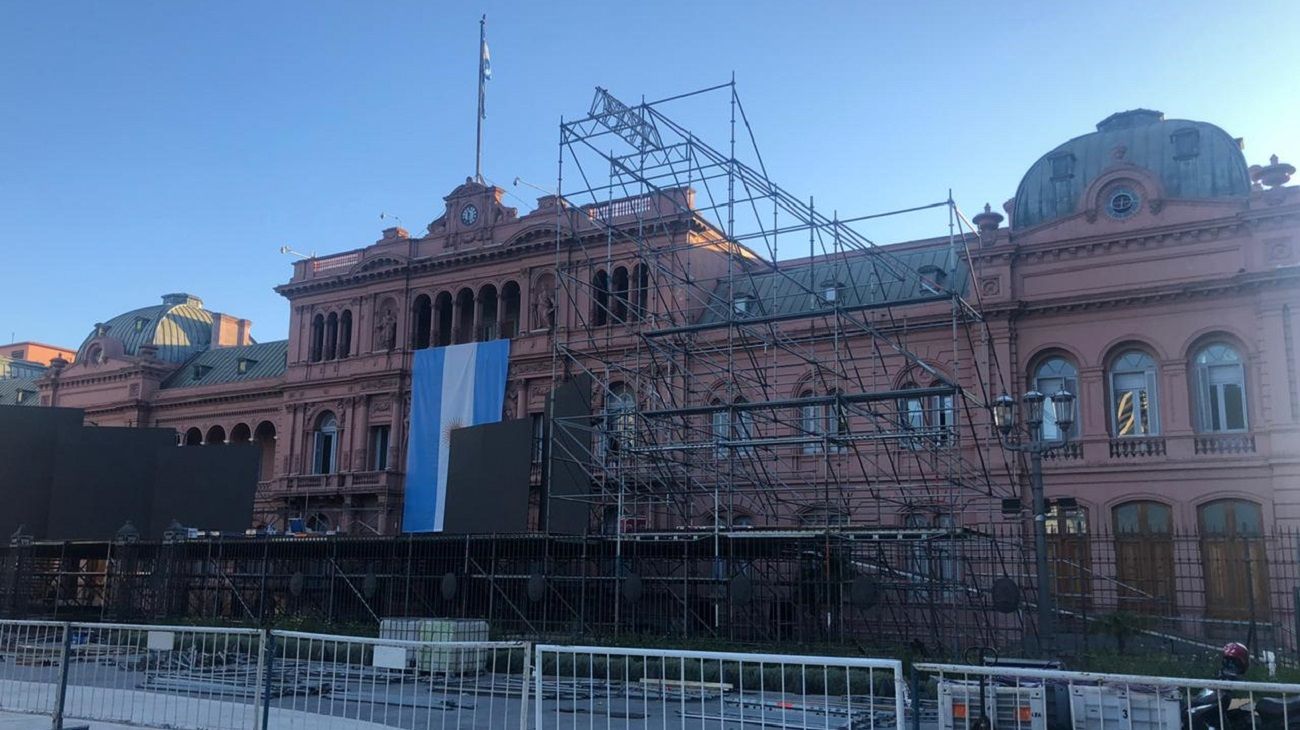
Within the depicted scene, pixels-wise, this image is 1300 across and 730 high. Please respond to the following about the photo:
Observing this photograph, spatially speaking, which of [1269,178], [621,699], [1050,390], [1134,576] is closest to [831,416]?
[1050,390]

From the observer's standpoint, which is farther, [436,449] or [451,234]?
[451,234]

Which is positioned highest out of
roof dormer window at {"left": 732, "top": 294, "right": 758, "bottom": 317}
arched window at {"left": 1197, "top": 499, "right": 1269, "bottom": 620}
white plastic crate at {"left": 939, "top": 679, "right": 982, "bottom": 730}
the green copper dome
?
the green copper dome

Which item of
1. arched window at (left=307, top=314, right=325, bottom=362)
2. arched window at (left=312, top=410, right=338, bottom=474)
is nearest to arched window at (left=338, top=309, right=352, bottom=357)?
arched window at (left=307, top=314, right=325, bottom=362)

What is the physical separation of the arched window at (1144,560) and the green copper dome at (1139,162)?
8.20 m

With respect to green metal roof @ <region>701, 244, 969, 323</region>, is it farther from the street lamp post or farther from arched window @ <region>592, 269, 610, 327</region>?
the street lamp post

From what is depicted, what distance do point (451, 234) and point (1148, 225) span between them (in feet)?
81.0

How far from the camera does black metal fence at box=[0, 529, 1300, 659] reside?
2386cm

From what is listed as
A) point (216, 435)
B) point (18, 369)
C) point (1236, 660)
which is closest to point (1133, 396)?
point (1236, 660)

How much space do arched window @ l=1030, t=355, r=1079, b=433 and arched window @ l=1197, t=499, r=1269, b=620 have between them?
13.9ft

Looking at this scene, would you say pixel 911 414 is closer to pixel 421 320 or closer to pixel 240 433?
pixel 421 320

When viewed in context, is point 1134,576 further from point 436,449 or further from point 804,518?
point 436,449

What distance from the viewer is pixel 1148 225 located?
3012 cm

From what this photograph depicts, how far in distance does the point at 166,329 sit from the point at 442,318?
69.8ft

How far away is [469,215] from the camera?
43312mm
